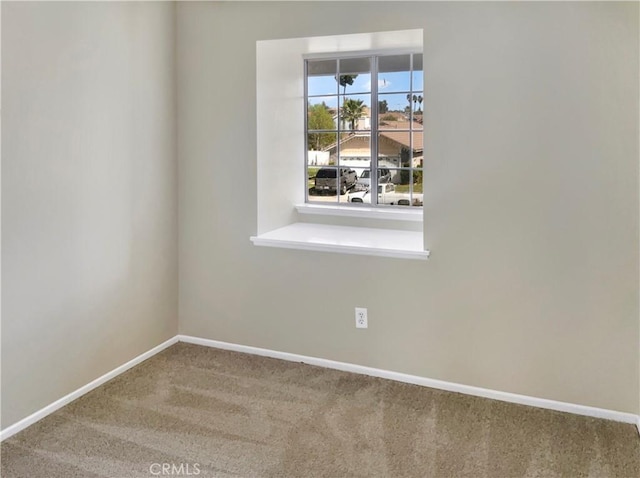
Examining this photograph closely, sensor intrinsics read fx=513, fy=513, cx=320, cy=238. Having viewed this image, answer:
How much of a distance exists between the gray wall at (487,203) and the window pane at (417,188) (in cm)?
70

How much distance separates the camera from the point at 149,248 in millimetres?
2967

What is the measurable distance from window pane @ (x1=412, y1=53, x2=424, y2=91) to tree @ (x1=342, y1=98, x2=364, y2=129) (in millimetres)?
367

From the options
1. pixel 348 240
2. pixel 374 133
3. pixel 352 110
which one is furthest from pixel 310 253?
pixel 352 110

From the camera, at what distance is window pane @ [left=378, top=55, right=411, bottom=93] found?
3.22m

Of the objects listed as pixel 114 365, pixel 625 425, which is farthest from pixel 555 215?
pixel 114 365

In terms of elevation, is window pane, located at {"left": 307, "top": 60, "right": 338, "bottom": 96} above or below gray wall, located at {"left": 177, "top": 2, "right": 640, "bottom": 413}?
above

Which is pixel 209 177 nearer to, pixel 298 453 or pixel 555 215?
pixel 298 453

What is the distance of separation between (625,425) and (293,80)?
2.65 meters

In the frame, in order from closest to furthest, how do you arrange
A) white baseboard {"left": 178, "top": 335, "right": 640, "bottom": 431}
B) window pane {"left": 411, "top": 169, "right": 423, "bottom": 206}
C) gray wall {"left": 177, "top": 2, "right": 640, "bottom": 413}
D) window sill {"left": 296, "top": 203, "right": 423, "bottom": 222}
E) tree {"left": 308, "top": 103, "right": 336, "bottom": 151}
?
1. gray wall {"left": 177, "top": 2, "right": 640, "bottom": 413}
2. white baseboard {"left": 178, "top": 335, "right": 640, "bottom": 431}
3. window sill {"left": 296, "top": 203, "right": 423, "bottom": 222}
4. window pane {"left": 411, "top": 169, "right": 423, "bottom": 206}
5. tree {"left": 308, "top": 103, "right": 336, "bottom": 151}

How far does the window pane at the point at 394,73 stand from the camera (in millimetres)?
3221

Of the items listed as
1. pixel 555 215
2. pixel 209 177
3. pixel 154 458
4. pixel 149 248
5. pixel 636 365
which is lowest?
pixel 154 458

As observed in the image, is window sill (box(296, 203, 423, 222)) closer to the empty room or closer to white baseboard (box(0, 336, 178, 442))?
the empty room

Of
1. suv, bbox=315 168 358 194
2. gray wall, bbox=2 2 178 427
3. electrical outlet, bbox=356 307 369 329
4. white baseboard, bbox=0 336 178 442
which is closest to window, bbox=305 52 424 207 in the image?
suv, bbox=315 168 358 194

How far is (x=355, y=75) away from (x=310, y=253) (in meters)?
1.28
